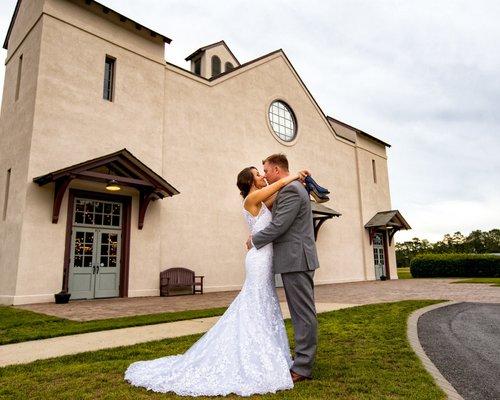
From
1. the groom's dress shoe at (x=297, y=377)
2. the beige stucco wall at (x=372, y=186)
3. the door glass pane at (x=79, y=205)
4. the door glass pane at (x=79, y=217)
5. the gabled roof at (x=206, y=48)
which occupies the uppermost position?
the gabled roof at (x=206, y=48)

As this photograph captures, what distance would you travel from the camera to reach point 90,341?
17.4ft

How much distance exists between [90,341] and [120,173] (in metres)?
7.83

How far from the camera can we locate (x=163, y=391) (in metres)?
3.03

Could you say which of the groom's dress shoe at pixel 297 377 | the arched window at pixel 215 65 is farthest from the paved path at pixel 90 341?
the arched window at pixel 215 65

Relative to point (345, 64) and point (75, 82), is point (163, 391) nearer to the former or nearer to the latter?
point (75, 82)

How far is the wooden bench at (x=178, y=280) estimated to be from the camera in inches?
508

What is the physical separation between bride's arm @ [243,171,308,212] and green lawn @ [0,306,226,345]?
4208mm

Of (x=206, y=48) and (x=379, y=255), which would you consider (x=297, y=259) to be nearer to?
(x=206, y=48)

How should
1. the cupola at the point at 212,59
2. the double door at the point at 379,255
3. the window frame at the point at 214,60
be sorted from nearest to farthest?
1. the cupola at the point at 212,59
2. the window frame at the point at 214,60
3. the double door at the point at 379,255

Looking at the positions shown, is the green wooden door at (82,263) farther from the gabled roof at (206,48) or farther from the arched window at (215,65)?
the gabled roof at (206,48)

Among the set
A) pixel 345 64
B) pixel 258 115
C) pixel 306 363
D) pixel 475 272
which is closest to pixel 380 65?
pixel 345 64

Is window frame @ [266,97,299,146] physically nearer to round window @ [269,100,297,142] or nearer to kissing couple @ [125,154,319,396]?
round window @ [269,100,297,142]

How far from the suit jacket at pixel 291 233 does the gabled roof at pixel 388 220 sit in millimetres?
20668

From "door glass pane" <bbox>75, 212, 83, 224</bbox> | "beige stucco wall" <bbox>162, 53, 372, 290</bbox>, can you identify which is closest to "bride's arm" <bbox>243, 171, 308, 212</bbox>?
"door glass pane" <bbox>75, 212, 83, 224</bbox>
